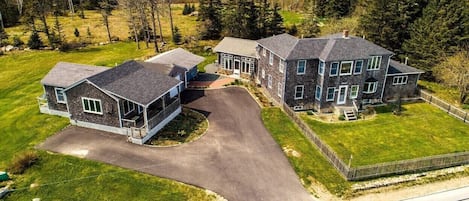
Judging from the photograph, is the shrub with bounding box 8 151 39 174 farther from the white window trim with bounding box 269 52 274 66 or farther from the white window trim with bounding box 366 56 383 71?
the white window trim with bounding box 366 56 383 71

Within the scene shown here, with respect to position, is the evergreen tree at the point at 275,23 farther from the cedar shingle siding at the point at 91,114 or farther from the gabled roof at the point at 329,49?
the cedar shingle siding at the point at 91,114

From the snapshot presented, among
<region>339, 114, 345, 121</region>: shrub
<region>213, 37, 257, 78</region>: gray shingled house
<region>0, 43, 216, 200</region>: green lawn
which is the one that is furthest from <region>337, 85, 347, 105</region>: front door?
<region>0, 43, 216, 200</region>: green lawn

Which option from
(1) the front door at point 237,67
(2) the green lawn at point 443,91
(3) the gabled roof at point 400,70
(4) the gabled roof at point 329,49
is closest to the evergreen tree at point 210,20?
(1) the front door at point 237,67

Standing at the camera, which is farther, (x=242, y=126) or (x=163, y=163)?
(x=242, y=126)

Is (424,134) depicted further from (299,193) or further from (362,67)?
(299,193)

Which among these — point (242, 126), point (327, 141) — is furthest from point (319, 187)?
point (242, 126)
